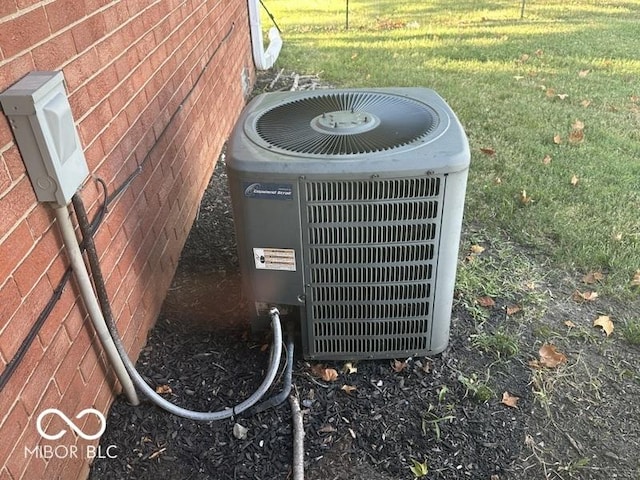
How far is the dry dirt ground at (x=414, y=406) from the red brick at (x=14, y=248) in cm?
86

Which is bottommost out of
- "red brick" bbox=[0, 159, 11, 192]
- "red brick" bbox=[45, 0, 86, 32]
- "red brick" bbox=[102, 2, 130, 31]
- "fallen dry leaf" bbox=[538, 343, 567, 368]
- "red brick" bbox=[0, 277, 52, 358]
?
"fallen dry leaf" bbox=[538, 343, 567, 368]

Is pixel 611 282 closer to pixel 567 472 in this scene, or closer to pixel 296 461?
pixel 567 472

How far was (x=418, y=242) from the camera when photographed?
208 cm

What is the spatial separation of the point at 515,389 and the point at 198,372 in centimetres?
134

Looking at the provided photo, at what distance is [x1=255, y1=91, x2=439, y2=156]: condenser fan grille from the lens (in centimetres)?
206

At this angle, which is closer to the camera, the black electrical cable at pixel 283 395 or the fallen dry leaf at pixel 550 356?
the black electrical cable at pixel 283 395

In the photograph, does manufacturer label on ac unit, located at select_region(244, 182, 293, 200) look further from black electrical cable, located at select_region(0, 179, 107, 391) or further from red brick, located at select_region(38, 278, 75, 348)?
red brick, located at select_region(38, 278, 75, 348)

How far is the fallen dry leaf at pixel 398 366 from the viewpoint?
2.41 metres

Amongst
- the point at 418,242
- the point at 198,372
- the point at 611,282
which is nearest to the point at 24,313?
the point at 198,372

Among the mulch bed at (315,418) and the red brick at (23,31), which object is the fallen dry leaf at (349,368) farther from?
the red brick at (23,31)

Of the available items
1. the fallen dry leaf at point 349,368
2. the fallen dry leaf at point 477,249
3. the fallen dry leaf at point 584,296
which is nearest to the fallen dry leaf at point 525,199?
the fallen dry leaf at point 477,249

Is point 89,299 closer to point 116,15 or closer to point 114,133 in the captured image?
point 114,133

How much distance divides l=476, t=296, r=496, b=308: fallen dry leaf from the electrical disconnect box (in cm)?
195

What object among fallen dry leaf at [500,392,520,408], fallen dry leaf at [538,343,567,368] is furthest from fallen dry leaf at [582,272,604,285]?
fallen dry leaf at [500,392,520,408]
